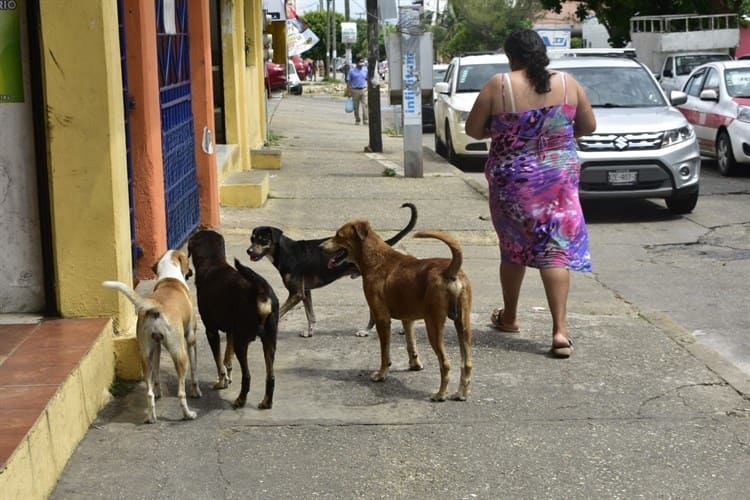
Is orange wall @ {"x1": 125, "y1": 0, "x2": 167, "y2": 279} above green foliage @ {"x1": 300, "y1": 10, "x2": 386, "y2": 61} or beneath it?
beneath

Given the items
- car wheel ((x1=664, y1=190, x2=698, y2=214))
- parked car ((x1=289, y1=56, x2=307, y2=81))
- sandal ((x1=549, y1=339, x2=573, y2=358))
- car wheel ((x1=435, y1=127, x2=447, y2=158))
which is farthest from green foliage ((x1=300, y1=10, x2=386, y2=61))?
sandal ((x1=549, y1=339, x2=573, y2=358))

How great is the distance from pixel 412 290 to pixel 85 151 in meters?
1.85

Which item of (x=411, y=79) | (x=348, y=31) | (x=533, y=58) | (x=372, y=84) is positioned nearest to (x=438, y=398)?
(x=533, y=58)

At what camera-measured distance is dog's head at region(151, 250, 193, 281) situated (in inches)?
231

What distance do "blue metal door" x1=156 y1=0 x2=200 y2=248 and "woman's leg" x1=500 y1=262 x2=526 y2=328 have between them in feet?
9.63

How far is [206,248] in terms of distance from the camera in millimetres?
6129

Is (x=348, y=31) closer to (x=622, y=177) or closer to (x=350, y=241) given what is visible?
(x=622, y=177)

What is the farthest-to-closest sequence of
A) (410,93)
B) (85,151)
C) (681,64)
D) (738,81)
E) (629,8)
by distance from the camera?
(629,8)
(681,64)
(738,81)
(410,93)
(85,151)

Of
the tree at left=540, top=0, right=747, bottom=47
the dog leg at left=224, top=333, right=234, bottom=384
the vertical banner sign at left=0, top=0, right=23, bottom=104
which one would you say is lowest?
the dog leg at left=224, top=333, right=234, bottom=384

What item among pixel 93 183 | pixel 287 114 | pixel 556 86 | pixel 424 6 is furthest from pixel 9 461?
pixel 287 114

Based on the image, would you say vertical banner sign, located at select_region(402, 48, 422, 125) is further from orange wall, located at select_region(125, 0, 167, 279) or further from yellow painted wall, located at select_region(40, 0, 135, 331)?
yellow painted wall, located at select_region(40, 0, 135, 331)

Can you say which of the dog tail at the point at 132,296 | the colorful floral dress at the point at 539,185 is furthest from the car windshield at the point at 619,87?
the dog tail at the point at 132,296

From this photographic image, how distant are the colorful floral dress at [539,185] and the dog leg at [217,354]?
6.66 feet

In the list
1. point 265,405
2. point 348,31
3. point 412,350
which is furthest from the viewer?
point 348,31
